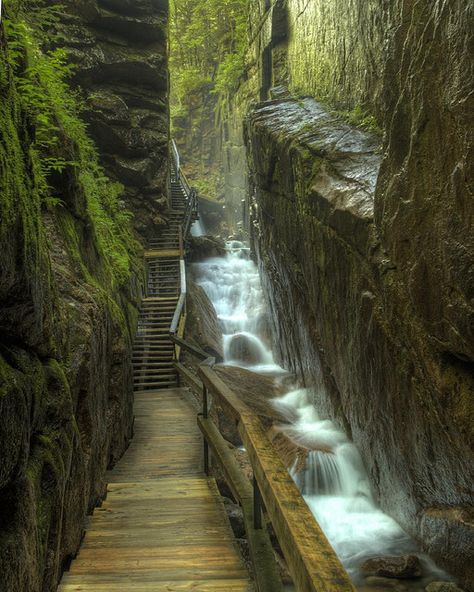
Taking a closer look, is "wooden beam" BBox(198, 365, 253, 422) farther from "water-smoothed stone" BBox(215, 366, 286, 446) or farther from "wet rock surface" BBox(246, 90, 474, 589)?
"water-smoothed stone" BBox(215, 366, 286, 446)

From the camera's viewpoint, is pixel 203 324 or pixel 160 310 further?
pixel 160 310

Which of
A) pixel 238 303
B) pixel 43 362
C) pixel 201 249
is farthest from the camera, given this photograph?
pixel 201 249

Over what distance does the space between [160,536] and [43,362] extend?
1721 mm

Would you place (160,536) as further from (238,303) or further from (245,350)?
(238,303)

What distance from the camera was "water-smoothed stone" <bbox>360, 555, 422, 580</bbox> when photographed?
19.4 feet

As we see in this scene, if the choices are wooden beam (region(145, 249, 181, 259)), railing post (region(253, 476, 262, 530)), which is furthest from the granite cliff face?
railing post (region(253, 476, 262, 530))

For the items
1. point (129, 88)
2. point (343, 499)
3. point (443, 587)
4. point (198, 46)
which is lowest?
point (343, 499)

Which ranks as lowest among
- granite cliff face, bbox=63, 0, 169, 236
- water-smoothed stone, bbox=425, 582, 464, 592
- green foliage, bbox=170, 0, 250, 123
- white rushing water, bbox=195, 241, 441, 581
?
white rushing water, bbox=195, 241, 441, 581

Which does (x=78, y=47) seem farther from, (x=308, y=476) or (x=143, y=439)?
(x=308, y=476)

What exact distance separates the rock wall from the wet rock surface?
2 cm

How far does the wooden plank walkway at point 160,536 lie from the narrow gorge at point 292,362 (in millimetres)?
24

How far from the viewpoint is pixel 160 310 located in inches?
647

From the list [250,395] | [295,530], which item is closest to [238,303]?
[250,395]

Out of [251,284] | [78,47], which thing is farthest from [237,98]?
[251,284]
